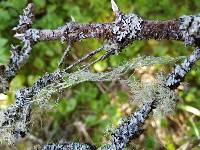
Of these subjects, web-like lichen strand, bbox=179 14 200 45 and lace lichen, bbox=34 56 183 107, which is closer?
web-like lichen strand, bbox=179 14 200 45

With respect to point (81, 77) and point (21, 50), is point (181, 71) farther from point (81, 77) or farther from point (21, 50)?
point (21, 50)

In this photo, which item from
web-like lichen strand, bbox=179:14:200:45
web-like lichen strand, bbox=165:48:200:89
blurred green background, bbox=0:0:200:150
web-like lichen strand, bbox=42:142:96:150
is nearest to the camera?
web-like lichen strand, bbox=179:14:200:45

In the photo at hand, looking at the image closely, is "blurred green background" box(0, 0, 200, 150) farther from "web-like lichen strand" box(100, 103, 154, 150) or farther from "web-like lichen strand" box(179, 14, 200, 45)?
"web-like lichen strand" box(179, 14, 200, 45)

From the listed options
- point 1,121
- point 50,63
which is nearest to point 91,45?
point 50,63

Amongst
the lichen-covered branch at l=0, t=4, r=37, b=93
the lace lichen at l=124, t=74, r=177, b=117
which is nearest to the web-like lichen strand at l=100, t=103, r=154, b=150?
the lace lichen at l=124, t=74, r=177, b=117

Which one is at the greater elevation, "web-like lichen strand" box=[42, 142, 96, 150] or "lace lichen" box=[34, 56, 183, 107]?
"lace lichen" box=[34, 56, 183, 107]

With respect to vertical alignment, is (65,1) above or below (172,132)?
above

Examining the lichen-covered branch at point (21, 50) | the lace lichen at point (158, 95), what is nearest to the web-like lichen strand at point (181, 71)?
the lace lichen at point (158, 95)

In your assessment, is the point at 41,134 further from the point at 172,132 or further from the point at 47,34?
the point at 47,34
